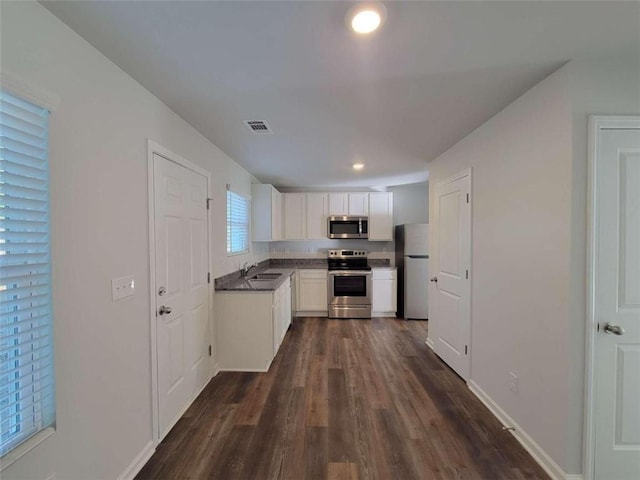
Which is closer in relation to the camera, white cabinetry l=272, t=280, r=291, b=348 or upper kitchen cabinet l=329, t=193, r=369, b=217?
white cabinetry l=272, t=280, r=291, b=348

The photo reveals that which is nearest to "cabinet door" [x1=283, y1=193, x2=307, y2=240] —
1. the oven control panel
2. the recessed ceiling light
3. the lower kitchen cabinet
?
the oven control panel

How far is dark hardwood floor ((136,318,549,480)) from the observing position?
1.74 m

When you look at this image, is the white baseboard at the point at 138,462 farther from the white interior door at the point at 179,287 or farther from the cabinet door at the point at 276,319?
the cabinet door at the point at 276,319

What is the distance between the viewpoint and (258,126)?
2443 millimetres

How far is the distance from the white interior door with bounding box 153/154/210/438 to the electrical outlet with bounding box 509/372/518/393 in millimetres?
2538

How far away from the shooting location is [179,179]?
224cm

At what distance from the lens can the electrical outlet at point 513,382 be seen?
2.01m

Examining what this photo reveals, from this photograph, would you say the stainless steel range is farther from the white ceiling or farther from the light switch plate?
the light switch plate

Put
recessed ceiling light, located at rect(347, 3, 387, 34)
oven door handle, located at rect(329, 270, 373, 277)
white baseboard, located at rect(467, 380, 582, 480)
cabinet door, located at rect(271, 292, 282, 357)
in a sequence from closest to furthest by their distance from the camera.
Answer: recessed ceiling light, located at rect(347, 3, 387, 34)
white baseboard, located at rect(467, 380, 582, 480)
cabinet door, located at rect(271, 292, 282, 357)
oven door handle, located at rect(329, 270, 373, 277)

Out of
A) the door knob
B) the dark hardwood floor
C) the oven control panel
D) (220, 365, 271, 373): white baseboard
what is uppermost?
the oven control panel

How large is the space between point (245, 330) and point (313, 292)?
2.13m

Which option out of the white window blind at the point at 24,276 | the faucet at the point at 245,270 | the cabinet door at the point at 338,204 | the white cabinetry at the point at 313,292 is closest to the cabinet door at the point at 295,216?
the cabinet door at the point at 338,204

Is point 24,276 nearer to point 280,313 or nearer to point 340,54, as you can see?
point 340,54

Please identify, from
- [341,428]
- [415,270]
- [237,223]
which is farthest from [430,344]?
[237,223]
